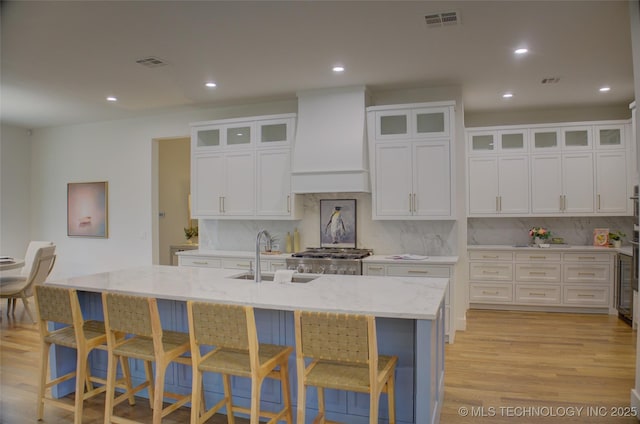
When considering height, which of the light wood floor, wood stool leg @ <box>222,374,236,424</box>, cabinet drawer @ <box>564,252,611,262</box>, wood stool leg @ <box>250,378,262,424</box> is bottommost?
the light wood floor

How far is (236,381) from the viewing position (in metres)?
3.11

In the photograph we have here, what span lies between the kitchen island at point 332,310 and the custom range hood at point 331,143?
1894 mm

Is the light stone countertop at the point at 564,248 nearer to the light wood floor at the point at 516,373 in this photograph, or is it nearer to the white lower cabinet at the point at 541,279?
the white lower cabinet at the point at 541,279

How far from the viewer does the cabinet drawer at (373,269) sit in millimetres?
4855

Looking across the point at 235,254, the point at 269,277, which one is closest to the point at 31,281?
the point at 235,254

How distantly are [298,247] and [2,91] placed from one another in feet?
13.2

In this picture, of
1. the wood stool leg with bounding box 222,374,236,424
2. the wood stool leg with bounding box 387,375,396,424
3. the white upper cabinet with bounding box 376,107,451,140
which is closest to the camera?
the wood stool leg with bounding box 387,375,396,424

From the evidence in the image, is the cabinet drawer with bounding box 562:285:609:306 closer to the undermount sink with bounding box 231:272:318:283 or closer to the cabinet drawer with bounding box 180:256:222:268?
the undermount sink with bounding box 231:272:318:283

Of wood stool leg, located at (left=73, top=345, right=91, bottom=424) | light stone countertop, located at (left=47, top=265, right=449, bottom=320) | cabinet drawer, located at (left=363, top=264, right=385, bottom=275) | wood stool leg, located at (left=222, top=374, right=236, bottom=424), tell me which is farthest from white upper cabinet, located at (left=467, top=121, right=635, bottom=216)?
wood stool leg, located at (left=73, top=345, right=91, bottom=424)

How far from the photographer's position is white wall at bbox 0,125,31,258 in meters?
7.48

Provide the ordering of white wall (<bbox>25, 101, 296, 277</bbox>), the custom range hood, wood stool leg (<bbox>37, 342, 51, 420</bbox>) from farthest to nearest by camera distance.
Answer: white wall (<bbox>25, 101, 296, 277</bbox>) < the custom range hood < wood stool leg (<bbox>37, 342, 51, 420</bbox>)

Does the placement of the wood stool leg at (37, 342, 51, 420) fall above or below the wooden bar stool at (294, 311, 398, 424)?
below

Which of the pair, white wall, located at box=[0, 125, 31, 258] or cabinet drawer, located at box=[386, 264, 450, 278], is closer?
cabinet drawer, located at box=[386, 264, 450, 278]

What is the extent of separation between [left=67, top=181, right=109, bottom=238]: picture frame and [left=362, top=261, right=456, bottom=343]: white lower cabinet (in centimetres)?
464
